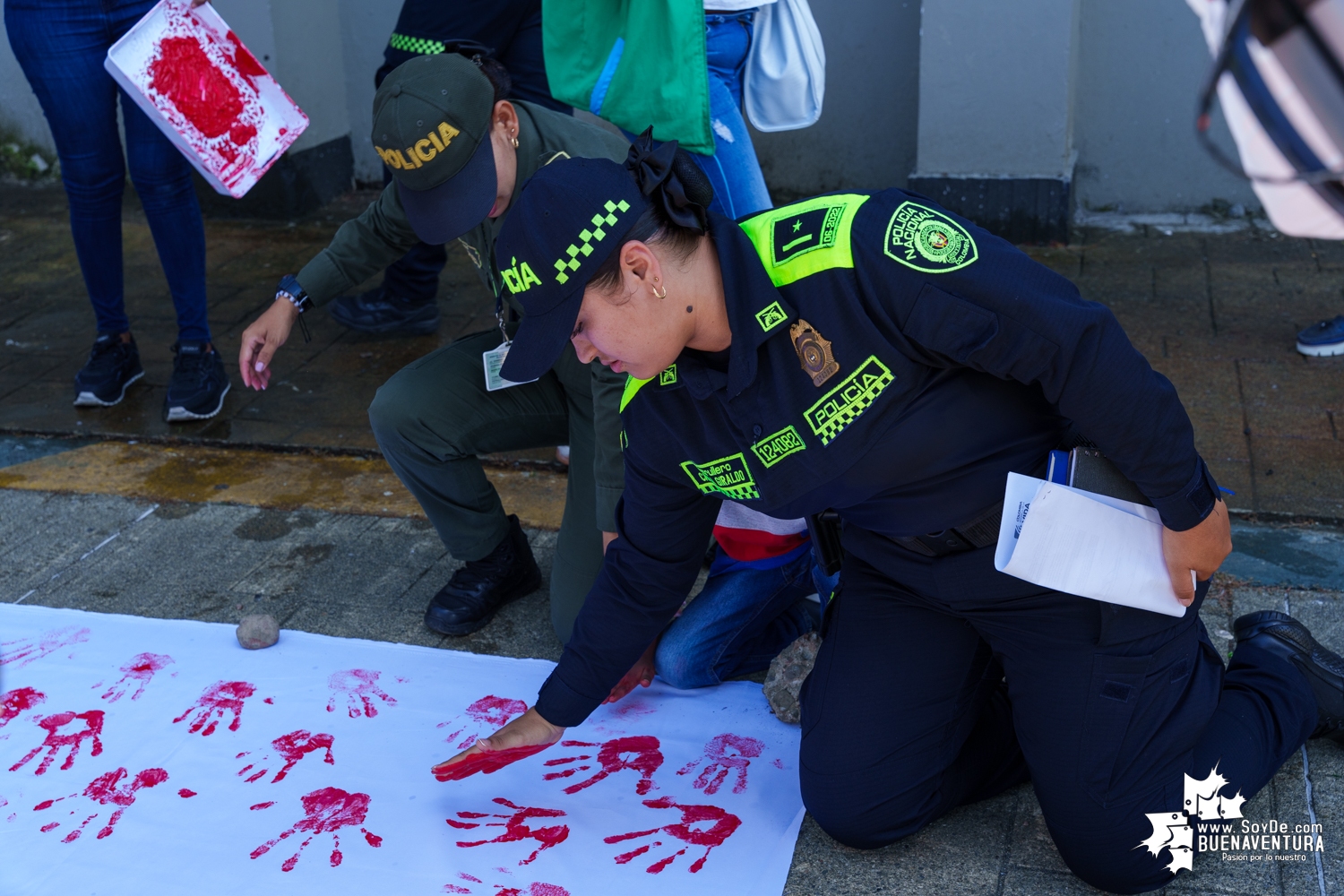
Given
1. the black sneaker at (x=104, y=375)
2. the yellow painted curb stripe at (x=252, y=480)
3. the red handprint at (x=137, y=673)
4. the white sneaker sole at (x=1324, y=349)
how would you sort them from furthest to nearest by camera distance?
the black sneaker at (x=104, y=375), the white sneaker sole at (x=1324, y=349), the yellow painted curb stripe at (x=252, y=480), the red handprint at (x=137, y=673)

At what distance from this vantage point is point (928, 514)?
173 centimetres

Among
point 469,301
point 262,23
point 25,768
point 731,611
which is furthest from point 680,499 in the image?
point 262,23

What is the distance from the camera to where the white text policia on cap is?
6.60 feet

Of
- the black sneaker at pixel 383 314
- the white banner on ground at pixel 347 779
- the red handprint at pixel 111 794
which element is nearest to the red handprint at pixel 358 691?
the white banner on ground at pixel 347 779

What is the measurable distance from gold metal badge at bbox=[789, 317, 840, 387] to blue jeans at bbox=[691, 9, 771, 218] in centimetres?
111

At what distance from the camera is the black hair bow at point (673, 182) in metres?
1.52

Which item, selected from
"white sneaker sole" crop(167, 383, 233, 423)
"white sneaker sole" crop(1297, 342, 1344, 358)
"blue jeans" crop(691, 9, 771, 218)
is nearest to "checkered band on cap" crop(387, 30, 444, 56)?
"blue jeans" crop(691, 9, 771, 218)

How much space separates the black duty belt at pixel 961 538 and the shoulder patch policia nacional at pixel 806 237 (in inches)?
16.1

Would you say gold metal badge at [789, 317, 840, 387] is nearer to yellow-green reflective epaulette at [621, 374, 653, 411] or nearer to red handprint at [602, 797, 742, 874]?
yellow-green reflective epaulette at [621, 374, 653, 411]

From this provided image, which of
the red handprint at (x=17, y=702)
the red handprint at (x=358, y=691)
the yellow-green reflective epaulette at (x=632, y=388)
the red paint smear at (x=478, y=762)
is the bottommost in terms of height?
the red handprint at (x=358, y=691)

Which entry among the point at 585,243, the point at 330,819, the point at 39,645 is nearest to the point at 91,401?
the point at 39,645

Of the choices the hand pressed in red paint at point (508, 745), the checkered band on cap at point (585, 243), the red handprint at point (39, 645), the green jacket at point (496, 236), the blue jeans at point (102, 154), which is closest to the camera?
the checkered band on cap at point (585, 243)

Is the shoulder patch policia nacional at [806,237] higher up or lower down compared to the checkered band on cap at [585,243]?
lower down

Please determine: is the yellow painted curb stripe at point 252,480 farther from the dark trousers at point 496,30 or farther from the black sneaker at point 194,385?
the dark trousers at point 496,30
